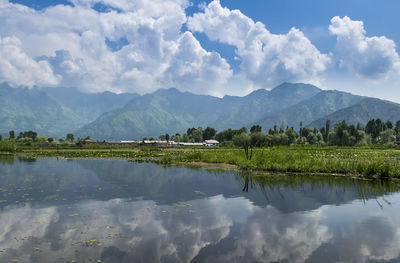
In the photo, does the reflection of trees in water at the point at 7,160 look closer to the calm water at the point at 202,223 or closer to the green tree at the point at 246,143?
the calm water at the point at 202,223

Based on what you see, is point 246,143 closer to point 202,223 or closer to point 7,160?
point 202,223

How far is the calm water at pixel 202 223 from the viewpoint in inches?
503

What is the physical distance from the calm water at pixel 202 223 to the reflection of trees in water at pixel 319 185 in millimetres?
→ 112

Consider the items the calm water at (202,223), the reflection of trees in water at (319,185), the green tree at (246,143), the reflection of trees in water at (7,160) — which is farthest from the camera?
the reflection of trees in water at (7,160)

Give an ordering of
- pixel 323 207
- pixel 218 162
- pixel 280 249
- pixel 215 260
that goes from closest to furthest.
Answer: pixel 215 260, pixel 280 249, pixel 323 207, pixel 218 162

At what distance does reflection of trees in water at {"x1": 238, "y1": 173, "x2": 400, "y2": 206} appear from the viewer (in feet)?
85.3

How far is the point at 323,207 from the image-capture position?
21.0 m

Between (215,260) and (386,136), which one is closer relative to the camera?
(215,260)

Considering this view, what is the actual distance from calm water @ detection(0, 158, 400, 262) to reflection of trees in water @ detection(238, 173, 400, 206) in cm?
11

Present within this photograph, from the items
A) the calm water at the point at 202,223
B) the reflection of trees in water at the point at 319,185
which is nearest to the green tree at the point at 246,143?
the reflection of trees in water at the point at 319,185

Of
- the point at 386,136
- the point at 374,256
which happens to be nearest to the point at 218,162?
Answer: the point at 374,256

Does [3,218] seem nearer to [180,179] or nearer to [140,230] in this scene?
[140,230]

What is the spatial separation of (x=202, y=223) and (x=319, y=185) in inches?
675

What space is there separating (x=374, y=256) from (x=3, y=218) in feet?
66.7
